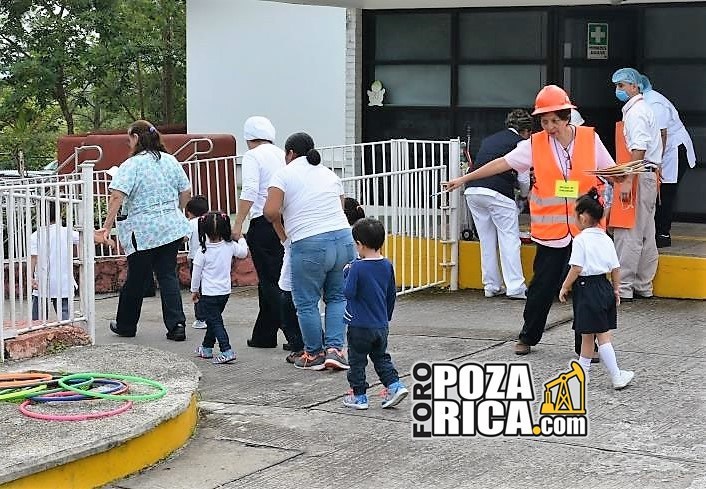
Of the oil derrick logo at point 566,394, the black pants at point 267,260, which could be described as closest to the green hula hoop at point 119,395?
the black pants at point 267,260

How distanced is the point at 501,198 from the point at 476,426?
4088 millimetres

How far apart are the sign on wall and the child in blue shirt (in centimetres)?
657

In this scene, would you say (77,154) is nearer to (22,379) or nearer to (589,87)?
(589,87)

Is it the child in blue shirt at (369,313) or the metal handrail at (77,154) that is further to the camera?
the metal handrail at (77,154)

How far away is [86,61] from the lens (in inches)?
773

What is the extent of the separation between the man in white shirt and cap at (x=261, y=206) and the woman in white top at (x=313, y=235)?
477 mm

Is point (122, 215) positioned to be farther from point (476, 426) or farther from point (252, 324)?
point (476, 426)

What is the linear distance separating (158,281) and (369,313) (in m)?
2.92

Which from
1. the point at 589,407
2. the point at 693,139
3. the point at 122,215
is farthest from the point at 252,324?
the point at 693,139

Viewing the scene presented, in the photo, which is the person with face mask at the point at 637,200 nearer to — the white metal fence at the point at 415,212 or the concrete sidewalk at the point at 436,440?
the concrete sidewalk at the point at 436,440

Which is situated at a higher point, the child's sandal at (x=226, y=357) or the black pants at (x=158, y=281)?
the black pants at (x=158, y=281)

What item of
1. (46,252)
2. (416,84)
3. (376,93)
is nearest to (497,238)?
(416,84)

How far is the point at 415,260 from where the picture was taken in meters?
10.7

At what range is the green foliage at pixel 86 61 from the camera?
19547mm
